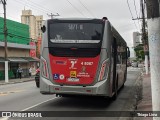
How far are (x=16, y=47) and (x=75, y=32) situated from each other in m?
36.8

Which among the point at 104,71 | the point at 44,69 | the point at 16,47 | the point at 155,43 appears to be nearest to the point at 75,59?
the point at 104,71

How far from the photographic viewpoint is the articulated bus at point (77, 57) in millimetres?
12562

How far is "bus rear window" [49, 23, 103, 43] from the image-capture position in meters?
12.8

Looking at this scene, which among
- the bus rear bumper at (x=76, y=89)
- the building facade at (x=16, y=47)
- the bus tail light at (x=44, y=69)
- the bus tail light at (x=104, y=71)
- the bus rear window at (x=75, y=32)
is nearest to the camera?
the bus rear bumper at (x=76, y=89)

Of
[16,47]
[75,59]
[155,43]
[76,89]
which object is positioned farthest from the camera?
[16,47]

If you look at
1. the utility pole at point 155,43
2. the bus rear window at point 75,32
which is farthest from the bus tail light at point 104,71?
the utility pole at point 155,43

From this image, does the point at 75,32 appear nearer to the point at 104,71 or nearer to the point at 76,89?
the point at 104,71

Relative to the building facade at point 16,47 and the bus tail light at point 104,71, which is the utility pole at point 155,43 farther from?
the building facade at point 16,47

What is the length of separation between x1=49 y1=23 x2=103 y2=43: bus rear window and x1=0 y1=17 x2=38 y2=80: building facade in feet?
97.1

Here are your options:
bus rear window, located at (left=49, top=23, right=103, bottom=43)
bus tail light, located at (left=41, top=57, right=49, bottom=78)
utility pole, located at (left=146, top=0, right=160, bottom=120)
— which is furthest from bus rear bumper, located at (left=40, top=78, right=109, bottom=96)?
utility pole, located at (left=146, top=0, right=160, bottom=120)

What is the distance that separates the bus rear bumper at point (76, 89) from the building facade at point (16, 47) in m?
29.7

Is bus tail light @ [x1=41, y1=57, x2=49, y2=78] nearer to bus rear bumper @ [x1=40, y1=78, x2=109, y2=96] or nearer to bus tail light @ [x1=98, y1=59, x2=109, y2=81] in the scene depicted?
bus rear bumper @ [x1=40, y1=78, x2=109, y2=96]

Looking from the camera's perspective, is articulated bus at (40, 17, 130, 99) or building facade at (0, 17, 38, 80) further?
building facade at (0, 17, 38, 80)

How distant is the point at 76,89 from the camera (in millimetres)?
12578
